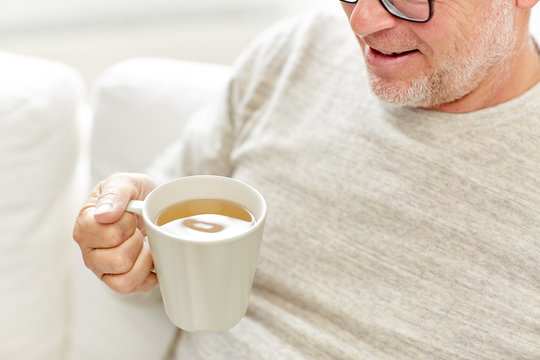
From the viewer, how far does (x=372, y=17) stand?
2.80 feet

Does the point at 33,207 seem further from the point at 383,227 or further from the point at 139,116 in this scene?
the point at 383,227

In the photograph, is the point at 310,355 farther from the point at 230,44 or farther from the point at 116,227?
the point at 230,44

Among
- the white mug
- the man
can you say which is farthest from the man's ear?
the white mug

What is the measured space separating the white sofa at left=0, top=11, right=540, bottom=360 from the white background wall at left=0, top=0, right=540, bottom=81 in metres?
0.82

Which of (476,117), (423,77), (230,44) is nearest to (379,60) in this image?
(423,77)

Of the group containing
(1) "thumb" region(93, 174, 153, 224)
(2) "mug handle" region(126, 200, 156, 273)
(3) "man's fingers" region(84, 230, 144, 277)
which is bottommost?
(3) "man's fingers" region(84, 230, 144, 277)

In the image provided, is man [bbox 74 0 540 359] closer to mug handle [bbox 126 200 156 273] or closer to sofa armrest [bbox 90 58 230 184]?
mug handle [bbox 126 200 156 273]

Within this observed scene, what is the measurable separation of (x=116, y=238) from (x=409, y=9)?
52 centimetres

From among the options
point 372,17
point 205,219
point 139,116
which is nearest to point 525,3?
point 372,17

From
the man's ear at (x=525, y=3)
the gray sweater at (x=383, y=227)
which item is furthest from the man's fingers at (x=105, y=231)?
the man's ear at (x=525, y=3)

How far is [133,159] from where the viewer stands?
1.31m

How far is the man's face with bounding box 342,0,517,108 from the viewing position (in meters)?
0.86

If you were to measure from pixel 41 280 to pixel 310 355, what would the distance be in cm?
60

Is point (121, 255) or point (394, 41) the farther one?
point (394, 41)
